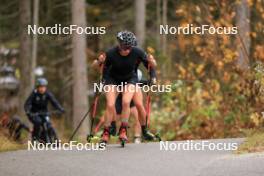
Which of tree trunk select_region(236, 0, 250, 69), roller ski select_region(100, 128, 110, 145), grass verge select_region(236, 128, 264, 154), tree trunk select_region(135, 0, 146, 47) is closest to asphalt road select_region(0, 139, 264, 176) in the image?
grass verge select_region(236, 128, 264, 154)

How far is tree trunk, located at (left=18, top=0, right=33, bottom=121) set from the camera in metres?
32.0

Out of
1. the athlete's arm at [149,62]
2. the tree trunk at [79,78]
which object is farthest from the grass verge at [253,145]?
the tree trunk at [79,78]

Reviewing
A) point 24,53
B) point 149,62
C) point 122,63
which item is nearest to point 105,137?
point 122,63

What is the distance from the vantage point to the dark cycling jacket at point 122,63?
15.2 metres

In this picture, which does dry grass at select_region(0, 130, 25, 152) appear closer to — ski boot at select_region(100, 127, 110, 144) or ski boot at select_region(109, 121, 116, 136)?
ski boot at select_region(109, 121, 116, 136)

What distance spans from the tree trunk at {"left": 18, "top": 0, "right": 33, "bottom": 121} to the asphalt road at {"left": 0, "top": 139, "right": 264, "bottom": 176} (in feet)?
57.2

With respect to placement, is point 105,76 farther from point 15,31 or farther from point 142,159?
point 15,31

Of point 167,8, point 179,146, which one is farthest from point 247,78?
point 167,8

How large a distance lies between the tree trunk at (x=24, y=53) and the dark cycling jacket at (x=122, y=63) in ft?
55.4

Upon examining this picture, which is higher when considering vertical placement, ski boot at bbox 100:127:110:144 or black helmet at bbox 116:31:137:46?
black helmet at bbox 116:31:137:46

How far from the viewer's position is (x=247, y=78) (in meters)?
20.7

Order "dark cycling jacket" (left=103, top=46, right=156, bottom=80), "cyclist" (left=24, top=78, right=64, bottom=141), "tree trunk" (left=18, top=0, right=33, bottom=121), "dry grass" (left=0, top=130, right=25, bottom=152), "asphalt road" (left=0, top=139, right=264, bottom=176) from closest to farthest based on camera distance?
"asphalt road" (left=0, top=139, right=264, bottom=176)
"dark cycling jacket" (left=103, top=46, right=156, bottom=80)
"dry grass" (left=0, top=130, right=25, bottom=152)
"cyclist" (left=24, top=78, right=64, bottom=141)
"tree trunk" (left=18, top=0, right=33, bottom=121)

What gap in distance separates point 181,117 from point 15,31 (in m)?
15.7

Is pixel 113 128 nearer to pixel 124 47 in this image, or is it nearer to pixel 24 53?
pixel 124 47
